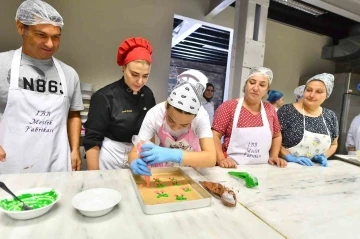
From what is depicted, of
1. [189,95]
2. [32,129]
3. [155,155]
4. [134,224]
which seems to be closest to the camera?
[134,224]

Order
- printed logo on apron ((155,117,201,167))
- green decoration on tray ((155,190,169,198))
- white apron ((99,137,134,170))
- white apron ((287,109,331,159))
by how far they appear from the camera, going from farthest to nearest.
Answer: white apron ((287,109,331,159)) < white apron ((99,137,134,170)) < printed logo on apron ((155,117,201,167)) < green decoration on tray ((155,190,169,198))

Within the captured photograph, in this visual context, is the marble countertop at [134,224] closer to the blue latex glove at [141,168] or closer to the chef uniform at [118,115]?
the blue latex glove at [141,168]

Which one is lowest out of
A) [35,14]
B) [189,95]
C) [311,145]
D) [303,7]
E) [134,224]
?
[134,224]

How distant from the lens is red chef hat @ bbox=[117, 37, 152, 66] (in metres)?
1.18

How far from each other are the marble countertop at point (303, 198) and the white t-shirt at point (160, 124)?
203 mm

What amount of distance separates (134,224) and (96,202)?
158 mm

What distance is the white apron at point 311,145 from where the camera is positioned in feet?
5.05

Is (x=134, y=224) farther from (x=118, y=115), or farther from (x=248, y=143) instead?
(x=248, y=143)

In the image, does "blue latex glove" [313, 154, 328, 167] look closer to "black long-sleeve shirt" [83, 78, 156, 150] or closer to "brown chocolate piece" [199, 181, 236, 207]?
"brown chocolate piece" [199, 181, 236, 207]

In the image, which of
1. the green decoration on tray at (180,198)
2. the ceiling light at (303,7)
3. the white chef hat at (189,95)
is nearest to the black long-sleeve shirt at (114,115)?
the white chef hat at (189,95)

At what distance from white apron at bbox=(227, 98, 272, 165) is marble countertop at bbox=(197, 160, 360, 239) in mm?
161

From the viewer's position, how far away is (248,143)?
1.43 metres

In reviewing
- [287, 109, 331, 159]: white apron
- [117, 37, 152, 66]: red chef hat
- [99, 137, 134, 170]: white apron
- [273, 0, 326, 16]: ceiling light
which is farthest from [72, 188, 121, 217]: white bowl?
[273, 0, 326, 16]: ceiling light

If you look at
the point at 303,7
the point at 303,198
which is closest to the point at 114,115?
the point at 303,198
